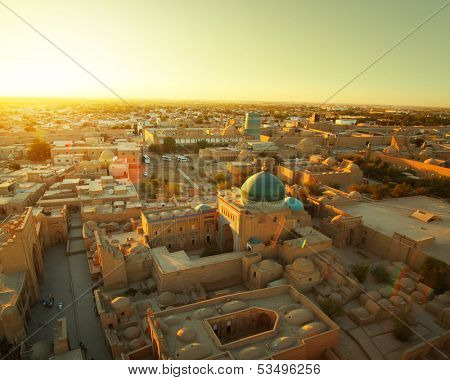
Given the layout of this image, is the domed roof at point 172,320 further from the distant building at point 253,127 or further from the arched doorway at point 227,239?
the distant building at point 253,127

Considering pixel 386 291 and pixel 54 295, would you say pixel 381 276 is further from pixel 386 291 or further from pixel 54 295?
pixel 54 295

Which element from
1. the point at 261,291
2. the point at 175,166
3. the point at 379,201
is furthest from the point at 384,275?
the point at 175,166

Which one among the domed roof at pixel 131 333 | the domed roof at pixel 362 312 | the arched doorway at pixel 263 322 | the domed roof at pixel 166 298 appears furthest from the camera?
the domed roof at pixel 166 298

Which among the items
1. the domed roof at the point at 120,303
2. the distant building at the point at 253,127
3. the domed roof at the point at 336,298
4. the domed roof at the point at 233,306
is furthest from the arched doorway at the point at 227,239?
the distant building at the point at 253,127

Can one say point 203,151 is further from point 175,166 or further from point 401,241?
point 401,241

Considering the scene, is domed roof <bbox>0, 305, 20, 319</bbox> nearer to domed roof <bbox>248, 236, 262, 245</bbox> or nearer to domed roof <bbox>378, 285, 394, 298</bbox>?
domed roof <bbox>248, 236, 262, 245</bbox>

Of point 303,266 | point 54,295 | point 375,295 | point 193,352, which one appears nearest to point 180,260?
point 303,266
